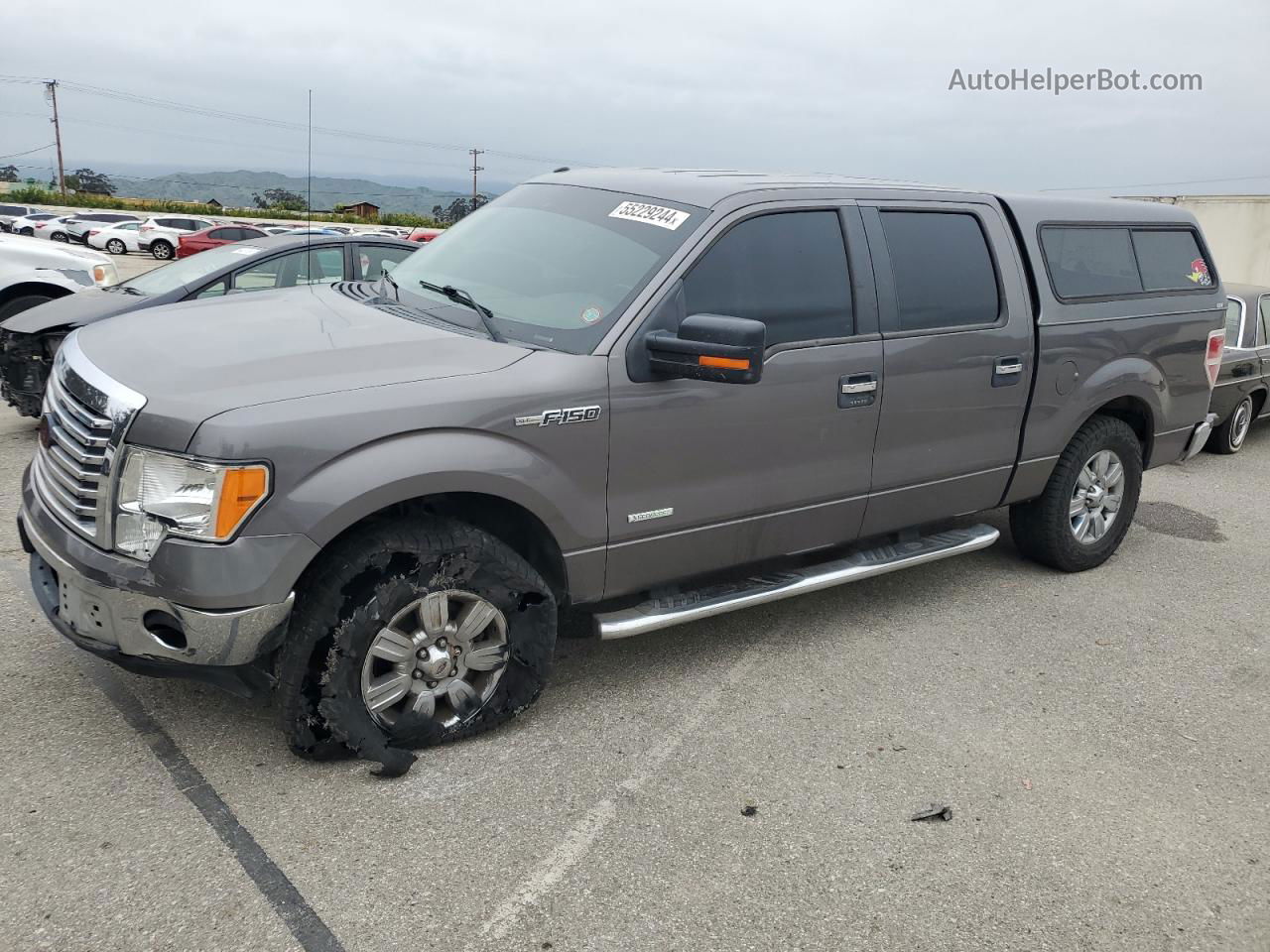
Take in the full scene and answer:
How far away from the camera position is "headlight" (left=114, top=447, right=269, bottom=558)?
2791 mm

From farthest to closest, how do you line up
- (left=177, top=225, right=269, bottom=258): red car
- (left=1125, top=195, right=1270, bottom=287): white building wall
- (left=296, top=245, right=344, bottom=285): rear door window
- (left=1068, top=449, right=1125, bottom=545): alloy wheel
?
(left=177, top=225, right=269, bottom=258): red car < (left=1125, top=195, right=1270, bottom=287): white building wall < (left=296, top=245, right=344, bottom=285): rear door window < (left=1068, top=449, right=1125, bottom=545): alloy wheel

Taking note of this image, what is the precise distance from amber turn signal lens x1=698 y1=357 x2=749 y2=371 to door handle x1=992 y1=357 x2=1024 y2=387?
1.78m

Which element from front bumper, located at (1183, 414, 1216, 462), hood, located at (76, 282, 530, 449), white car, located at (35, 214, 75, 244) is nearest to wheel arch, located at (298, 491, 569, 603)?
hood, located at (76, 282, 530, 449)

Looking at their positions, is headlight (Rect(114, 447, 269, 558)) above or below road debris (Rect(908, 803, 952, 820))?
above

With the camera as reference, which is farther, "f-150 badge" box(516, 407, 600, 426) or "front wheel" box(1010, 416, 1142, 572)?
"front wheel" box(1010, 416, 1142, 572)

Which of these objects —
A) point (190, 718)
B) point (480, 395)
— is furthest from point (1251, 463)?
point (190, 718)

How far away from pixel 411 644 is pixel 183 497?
820 millimetres

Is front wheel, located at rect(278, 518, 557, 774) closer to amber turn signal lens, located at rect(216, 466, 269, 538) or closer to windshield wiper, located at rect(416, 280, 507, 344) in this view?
amber turn signal lens, located at rect(216, 466, 269, 538)

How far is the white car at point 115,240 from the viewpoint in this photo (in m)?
35.0

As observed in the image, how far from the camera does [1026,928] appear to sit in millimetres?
2754

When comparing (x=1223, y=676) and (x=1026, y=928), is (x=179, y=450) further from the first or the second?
(x=1223, y=676)

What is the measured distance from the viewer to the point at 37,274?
832 cm

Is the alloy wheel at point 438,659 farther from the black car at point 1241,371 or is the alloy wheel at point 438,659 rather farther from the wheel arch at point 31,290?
the black car at point 1241,371

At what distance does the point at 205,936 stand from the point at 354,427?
1357mm
